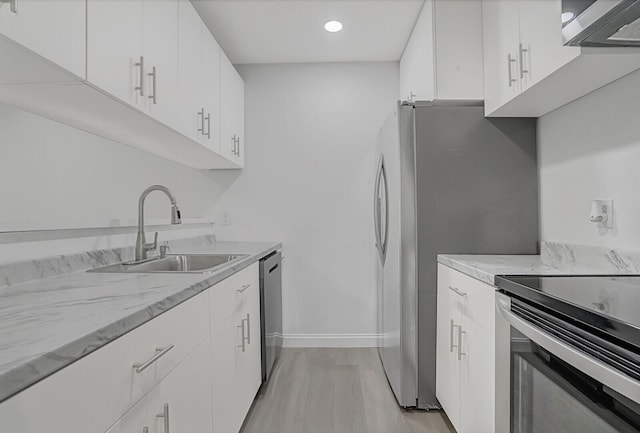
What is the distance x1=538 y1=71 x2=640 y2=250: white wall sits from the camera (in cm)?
158

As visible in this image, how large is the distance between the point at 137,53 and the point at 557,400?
1850mm

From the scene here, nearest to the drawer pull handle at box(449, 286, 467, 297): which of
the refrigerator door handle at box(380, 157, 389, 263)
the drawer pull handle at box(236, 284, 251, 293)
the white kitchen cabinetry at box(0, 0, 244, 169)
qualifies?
the refrigerator door handle at box(380, 157, 389, 263)

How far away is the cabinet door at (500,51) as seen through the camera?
6.15 ft

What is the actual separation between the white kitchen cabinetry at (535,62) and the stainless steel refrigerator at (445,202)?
19 cm

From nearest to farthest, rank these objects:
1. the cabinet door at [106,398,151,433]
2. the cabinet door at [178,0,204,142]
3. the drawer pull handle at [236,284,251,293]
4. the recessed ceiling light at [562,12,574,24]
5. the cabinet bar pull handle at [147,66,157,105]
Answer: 1. the cabinet door at [106,398,151,433]
2. the recessed ceiling light at [562,12,574,24]
3. the cabinet bar pull handle at [147,66,157,105]
4. the drawer pull handle at [236,284,251,293]
5. the cabinet door at [178,0,204,142]

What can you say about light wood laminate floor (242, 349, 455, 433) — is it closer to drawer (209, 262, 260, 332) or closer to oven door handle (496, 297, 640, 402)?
drawer (209, 262, 260, 332)

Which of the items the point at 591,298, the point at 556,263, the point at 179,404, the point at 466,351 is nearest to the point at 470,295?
the point at 466,351

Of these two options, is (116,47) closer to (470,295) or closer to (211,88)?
(211,88)

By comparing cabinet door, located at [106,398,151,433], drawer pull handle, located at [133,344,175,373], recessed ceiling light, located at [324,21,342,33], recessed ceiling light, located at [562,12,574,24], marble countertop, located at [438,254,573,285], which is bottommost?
cabinet door, located at [106,398,151,433]

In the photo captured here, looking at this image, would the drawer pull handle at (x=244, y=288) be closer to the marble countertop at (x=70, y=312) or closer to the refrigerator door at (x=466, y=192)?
the marble countertop at (x=70, y=312)

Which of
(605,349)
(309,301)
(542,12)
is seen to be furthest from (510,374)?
(309,301)

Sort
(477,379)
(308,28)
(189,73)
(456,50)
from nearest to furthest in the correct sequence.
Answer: (477,379), (189,73), (456,50), (308,28)

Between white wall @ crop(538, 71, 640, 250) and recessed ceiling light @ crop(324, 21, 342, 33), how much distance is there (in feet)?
4.93

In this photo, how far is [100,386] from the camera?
2.65 ft
